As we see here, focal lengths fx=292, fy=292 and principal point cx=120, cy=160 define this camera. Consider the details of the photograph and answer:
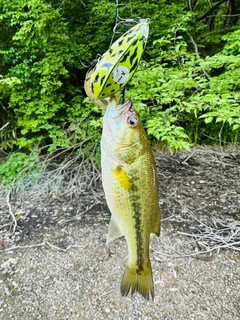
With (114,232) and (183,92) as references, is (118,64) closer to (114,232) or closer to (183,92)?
(114,232)

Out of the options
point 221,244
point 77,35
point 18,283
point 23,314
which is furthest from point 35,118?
point 221,244

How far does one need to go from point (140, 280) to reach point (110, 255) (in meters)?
1.49

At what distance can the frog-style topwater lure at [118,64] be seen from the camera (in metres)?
0.80

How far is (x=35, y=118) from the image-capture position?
148 inches

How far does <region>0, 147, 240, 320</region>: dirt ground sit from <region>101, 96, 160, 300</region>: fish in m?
1.25

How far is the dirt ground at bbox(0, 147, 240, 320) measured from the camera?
2.11 metres

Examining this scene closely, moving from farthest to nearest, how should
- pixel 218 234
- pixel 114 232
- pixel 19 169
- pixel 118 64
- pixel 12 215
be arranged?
pixel 19 169 < pixel 12 215 < pixel 218 234 < pixel 114 232 < pixel 118 64

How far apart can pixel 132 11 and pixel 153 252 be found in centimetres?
275

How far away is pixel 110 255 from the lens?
2592 millimetres

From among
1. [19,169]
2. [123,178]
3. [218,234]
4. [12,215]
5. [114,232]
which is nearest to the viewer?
[123,178]

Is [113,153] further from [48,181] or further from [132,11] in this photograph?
[132,11]

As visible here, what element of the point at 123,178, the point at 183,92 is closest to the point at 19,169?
A: the point at 183,92

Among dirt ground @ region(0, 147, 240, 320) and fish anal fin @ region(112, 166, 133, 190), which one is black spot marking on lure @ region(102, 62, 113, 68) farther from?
dirt ground @ region(0, 147, 240, 320)

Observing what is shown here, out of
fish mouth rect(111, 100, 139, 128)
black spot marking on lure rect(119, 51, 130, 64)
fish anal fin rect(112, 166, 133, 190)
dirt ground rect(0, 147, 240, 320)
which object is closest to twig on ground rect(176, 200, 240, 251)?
dirt ground rect(0, 147, 240, 320)
